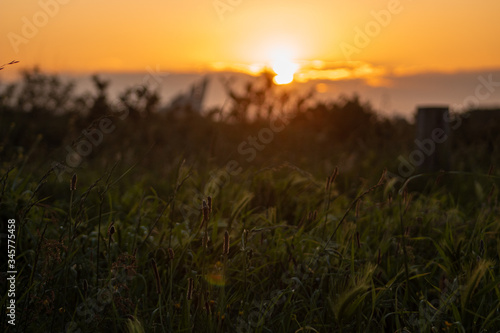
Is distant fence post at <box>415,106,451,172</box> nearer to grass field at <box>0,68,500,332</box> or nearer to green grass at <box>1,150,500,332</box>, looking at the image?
grass field at <box>0,68,500,332</box>

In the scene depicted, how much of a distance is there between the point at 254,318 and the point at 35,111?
311 inches

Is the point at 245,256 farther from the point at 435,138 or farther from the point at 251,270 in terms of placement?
the point at 435,138

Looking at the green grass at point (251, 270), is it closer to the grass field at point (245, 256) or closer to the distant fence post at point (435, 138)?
the grass field at point (245, 256)

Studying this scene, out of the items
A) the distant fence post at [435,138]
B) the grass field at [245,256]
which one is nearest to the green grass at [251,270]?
the grass field at [245,256]

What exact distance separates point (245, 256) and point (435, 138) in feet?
14.2

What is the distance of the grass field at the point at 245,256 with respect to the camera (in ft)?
6.66

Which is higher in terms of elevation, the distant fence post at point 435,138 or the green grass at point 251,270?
the distant fence post at point 435,138

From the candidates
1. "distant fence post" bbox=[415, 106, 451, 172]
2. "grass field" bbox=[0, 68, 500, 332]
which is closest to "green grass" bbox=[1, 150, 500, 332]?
"grass field" bbox=[0, 68, 500, 332]

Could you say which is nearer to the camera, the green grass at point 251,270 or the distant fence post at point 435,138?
the green grass at point 251,270

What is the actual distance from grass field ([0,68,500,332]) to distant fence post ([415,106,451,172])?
521 millimetres

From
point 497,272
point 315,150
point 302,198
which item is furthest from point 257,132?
point 497,272

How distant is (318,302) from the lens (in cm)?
249

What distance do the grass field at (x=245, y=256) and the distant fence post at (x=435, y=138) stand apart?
0.52 meters

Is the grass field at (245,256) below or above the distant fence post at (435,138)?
below
